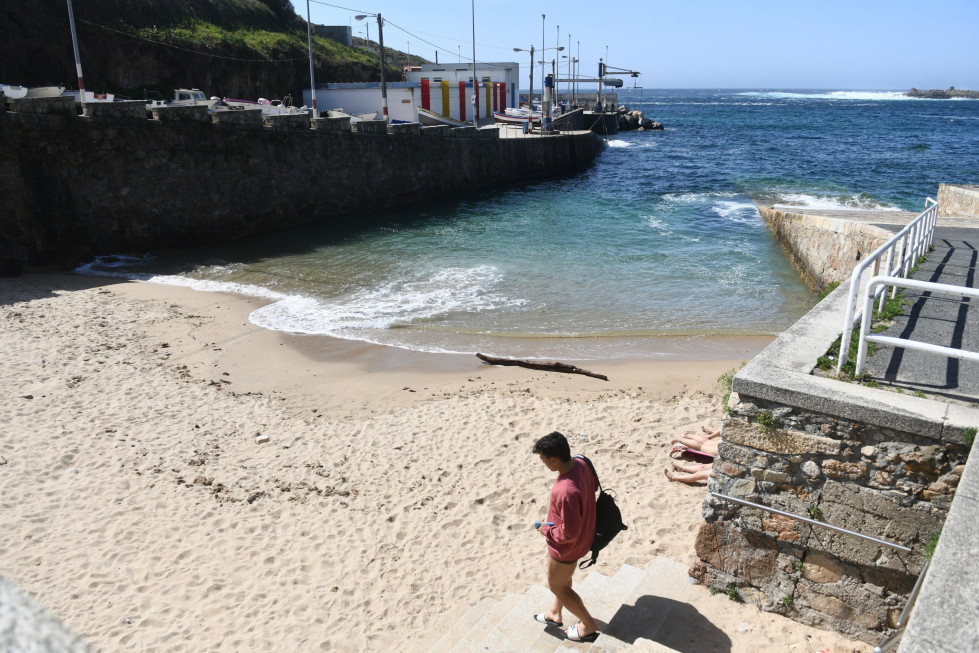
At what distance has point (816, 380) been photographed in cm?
477

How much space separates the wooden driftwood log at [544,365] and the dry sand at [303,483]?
0.20 m

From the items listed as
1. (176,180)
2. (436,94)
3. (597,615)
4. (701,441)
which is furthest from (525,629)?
(436,94)

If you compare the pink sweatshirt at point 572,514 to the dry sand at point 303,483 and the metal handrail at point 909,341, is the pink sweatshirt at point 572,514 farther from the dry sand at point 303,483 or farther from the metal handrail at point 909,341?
the metal handrail at point 909,341

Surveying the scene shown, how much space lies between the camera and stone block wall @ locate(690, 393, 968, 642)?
439 cm

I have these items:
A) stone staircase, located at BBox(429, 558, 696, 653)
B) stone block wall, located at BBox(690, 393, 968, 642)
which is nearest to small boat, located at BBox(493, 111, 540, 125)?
stone staircase, located at BBox(429, 558, 696, 653)

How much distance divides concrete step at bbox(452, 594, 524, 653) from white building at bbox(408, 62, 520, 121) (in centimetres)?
3903

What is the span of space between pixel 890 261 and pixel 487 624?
470cm

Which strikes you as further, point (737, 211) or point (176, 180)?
point (737, 211)

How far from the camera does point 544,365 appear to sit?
10.9m

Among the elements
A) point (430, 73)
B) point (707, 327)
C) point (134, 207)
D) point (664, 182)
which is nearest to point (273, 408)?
point (707, 327)

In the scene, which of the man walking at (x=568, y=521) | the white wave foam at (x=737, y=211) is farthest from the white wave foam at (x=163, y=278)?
the white wave foam at (x=737, y=211)

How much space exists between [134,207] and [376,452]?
1405 centimetres

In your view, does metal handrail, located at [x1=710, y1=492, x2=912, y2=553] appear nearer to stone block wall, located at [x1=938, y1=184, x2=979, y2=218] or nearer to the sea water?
the sea water

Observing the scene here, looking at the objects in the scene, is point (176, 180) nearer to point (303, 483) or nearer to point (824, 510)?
point (303, 483)
